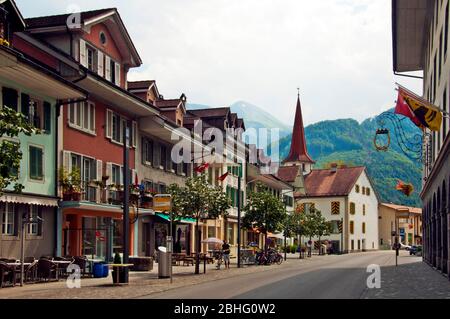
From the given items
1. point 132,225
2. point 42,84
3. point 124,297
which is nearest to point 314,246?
point 132,225

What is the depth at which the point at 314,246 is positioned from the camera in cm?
9619

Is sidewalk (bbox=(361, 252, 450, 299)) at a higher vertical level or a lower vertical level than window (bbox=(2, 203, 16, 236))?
lower

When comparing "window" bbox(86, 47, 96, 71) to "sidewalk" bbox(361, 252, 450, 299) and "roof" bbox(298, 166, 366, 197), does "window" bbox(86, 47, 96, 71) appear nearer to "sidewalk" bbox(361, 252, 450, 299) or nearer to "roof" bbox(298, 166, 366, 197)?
"sidewalk" bbox(361, 252, 450, 299)

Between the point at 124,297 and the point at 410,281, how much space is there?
43.1 feet

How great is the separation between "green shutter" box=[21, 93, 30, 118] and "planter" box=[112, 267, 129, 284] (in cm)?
764

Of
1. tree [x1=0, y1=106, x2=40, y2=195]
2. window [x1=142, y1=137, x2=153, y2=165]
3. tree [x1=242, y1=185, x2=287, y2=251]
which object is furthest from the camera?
tree [x1=242, y1=185, x2=287, y2=251]

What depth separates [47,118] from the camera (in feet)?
101

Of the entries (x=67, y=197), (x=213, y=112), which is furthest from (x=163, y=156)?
(x=67, y=197)

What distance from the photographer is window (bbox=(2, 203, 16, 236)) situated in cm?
2716

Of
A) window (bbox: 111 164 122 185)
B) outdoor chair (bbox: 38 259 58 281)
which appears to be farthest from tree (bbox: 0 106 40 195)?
window (bbox: 111 164 122 185)

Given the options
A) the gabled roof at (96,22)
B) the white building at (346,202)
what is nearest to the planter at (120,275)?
the gabled roof at (96,22)

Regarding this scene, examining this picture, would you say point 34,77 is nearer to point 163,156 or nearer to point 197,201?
point 197,201
